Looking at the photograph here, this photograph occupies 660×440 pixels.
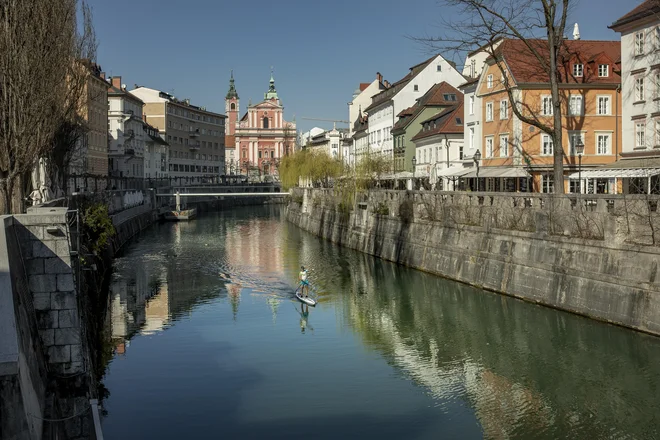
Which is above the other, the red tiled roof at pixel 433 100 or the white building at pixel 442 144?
the red tiled roof at pixel 433 100

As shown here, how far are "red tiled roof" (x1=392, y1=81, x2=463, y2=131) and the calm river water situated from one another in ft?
123

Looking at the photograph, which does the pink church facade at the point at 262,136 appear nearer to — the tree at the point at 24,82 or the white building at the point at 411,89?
the white building at the point at 411,89

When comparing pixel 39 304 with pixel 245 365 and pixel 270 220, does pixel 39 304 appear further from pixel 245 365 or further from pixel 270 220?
pixel 270 220

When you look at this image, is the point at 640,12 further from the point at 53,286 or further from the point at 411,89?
the point at 411,89

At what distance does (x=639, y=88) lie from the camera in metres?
39.5

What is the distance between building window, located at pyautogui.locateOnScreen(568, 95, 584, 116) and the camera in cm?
4822

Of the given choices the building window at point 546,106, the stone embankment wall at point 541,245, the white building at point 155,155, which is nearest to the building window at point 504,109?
the building window at point 546,106

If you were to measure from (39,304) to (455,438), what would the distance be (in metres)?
9.38

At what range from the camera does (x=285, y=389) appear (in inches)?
830

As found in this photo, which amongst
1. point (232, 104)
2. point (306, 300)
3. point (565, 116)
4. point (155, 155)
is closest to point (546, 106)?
point (565, 116)

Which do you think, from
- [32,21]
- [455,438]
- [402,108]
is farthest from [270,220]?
[455,438]

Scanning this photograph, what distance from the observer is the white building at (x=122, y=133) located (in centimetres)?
9331

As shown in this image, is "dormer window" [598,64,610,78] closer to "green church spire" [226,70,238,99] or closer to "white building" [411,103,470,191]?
"white building" [411,103,470,191]

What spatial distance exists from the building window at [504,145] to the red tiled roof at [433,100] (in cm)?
2336
